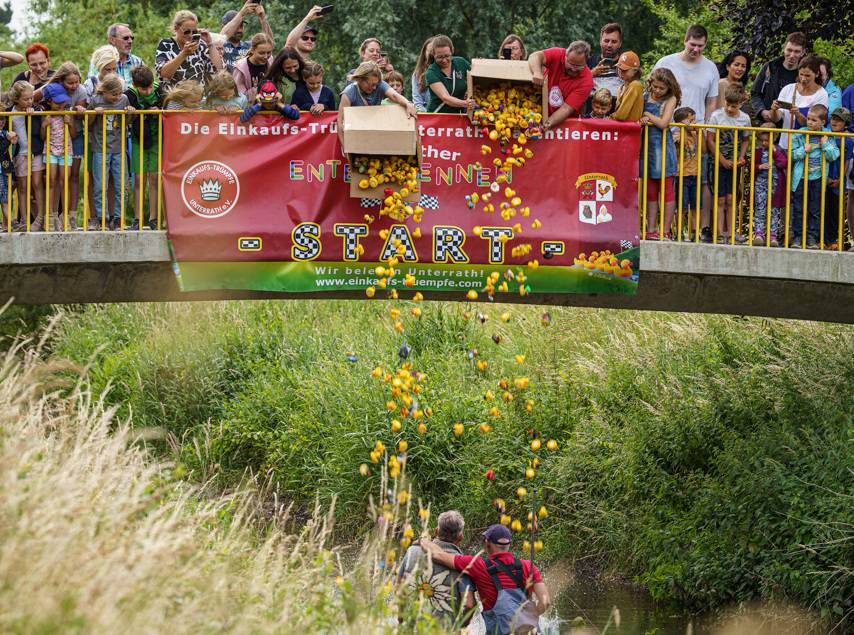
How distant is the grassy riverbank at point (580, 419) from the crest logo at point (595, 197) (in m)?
3.98

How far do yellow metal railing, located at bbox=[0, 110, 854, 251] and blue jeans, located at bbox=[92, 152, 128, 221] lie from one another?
0.02m

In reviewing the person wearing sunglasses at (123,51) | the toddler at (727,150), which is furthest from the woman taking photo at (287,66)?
the toddler at (727,150)

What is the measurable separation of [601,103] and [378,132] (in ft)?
6.96

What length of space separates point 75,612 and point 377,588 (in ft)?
9.62

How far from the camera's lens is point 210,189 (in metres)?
12.2

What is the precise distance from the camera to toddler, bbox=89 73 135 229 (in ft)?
40.0

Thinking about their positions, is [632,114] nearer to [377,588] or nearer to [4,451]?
[377,588]

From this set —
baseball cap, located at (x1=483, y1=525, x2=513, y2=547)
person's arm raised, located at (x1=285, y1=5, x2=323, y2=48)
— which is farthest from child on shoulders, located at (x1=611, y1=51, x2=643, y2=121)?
baseball cap, located at (x1=483, y1=525, x2=513, y2=547)

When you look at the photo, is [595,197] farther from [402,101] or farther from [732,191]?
[402,101]

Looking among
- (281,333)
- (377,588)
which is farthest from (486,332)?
(377,588)

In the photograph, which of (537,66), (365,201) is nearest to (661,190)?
(537,66)

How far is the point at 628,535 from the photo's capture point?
17156 mm

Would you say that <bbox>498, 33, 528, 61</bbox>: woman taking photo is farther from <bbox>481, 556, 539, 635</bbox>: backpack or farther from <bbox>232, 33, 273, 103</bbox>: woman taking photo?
<bbox>481, 556, 539, 635</bbox>: backpack

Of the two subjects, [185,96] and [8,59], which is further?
[8,59]
